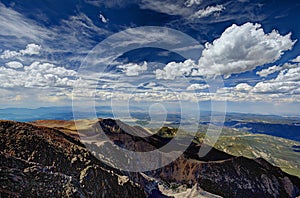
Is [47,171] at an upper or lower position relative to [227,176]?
upper

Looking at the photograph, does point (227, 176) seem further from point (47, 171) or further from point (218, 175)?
point (47, 171)

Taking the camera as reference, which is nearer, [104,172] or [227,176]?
[104,172]

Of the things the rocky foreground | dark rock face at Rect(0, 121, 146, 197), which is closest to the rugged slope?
the rocky foreground

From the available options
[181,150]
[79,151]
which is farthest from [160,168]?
[79,151]

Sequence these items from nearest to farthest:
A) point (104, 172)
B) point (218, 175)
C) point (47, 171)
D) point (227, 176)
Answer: point (47, 171) → point (104, 172) → point (227, 176) → point (218, 175)

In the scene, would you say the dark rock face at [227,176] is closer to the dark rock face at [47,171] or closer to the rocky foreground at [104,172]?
the rocky foreground at [104,172]

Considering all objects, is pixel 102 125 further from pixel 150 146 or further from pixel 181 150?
pixel 181 150

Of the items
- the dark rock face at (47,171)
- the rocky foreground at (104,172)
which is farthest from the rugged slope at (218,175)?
the dark rock face at (47,171)

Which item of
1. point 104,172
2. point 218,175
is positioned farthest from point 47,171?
point 218,175

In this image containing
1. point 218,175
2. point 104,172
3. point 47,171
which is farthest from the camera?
point 218,175
